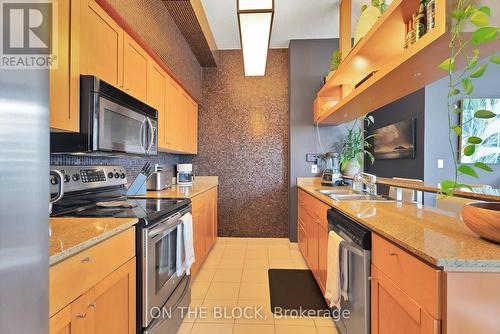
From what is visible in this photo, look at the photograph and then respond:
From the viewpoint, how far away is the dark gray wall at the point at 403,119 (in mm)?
3402

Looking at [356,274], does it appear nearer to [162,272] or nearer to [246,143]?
[162,272]

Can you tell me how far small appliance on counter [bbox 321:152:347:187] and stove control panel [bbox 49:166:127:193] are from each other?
7.59 ft

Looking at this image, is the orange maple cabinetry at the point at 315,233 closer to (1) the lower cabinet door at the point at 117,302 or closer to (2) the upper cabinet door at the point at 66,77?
(1) the lower cabinet door at the point at 117,302

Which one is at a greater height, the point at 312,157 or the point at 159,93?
the point at 159,93

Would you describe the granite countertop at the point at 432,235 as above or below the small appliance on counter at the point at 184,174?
below

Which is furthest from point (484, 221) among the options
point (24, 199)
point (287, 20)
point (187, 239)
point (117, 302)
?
point (287, 20)

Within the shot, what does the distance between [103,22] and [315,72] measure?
280 centimetres

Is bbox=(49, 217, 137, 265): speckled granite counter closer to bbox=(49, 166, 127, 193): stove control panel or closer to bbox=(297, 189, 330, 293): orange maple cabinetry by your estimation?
bbox=(49, 166, 127, 193): stove control panel

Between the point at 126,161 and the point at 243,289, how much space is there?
1638mm

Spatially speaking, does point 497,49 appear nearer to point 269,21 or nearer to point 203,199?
point 269,21

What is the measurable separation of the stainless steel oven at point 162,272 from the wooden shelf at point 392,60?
1.65 metres

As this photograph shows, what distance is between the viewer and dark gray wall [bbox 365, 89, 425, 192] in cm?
340

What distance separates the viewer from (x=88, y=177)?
1.73 m

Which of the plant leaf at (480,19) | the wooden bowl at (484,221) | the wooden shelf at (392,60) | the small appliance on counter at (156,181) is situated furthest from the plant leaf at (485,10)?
the small appliance on counter at (156,181)
